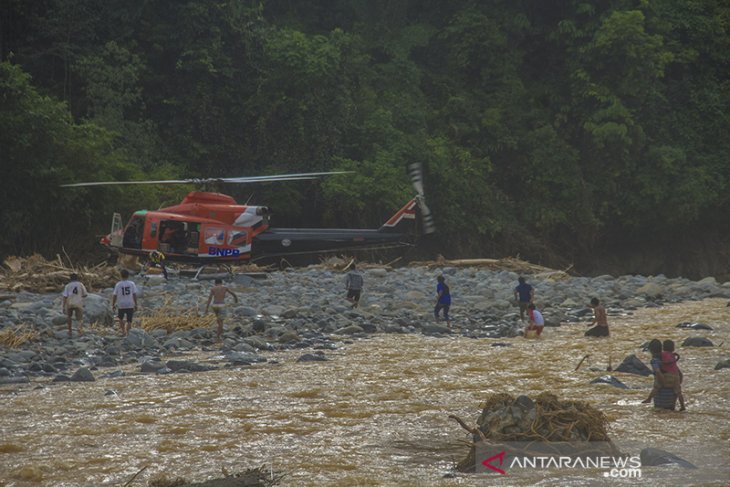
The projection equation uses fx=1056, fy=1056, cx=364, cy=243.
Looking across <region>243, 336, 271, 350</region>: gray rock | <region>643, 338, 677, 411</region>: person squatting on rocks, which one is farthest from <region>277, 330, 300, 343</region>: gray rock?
<region>643, 338, 677, 411</region>: person squatting on rocks

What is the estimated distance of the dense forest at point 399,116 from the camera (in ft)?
112

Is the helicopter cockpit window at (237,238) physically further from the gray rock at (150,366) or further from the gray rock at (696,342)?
the gray rock at (696,342)

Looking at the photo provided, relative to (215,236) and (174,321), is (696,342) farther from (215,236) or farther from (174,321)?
(215,236)

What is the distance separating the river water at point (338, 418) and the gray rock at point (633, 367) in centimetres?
30

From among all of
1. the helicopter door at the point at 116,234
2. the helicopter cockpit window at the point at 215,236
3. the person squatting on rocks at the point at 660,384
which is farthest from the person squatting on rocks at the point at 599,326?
the helicopter door at the point at 116,234

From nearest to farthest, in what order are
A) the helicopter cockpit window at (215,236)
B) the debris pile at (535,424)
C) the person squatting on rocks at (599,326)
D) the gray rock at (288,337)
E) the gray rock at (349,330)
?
the debris pile at (535,424) < the gray rock at (288,337) < the person squatting on rocks at (599,326) < the gray rock at (349,330) < the helicopter cockpit window at (215,236)

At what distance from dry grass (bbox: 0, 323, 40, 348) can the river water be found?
2.61 metres

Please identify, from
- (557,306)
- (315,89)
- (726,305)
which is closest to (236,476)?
(557,306)

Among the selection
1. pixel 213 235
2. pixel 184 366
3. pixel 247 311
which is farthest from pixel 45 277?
pixel 184 366

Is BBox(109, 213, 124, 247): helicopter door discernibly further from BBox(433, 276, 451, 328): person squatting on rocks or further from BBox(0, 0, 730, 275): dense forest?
BBox(433, 276, 451, 328): person squatting on rocks

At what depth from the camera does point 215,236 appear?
2605cm

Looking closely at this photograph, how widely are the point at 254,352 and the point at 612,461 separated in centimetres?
917

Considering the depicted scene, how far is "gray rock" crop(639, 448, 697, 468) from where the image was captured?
36.1 feet

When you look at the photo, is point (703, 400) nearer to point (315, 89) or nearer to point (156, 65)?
point (315, 89)
